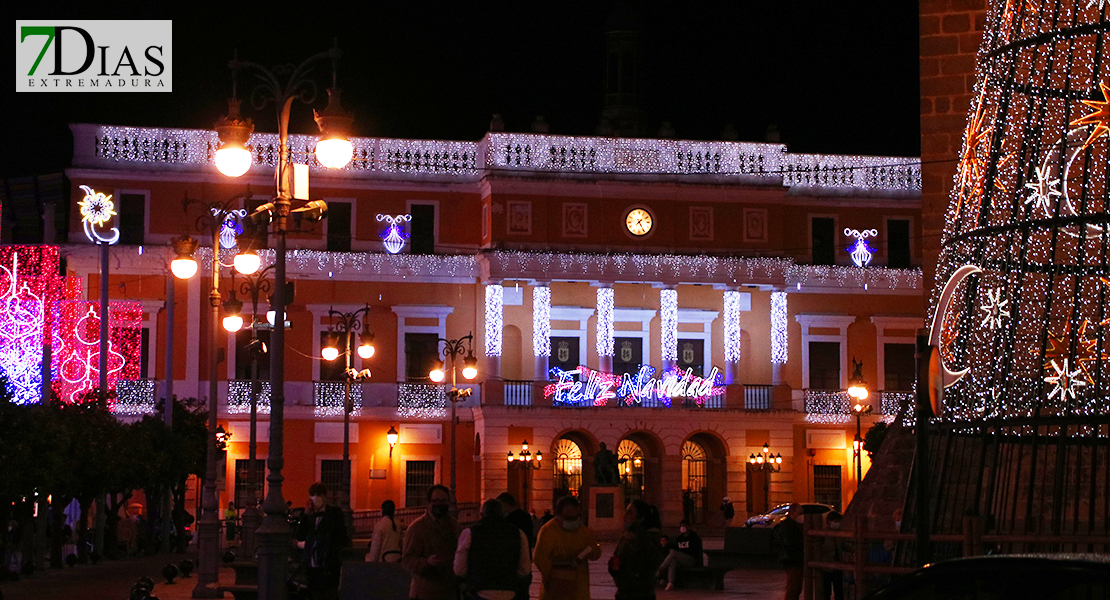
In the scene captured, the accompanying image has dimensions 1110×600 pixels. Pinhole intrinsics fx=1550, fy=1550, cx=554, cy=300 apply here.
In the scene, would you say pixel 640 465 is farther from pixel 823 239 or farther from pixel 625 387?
pixel 823 239

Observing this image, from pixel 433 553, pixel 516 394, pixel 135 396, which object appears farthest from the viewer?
pixel 516 394

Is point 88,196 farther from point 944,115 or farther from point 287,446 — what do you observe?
point 944,115

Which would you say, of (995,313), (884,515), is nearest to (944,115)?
(884,515)

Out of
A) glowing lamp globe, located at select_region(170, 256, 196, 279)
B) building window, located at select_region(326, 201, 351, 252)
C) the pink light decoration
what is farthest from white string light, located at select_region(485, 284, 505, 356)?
glowing lamp globe, located at select_region(170, 256, 196, 279)

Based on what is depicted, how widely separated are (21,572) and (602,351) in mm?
21359

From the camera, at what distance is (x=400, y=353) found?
4422 cm

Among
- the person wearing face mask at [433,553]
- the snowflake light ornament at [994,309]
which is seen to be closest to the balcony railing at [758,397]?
the person wearing face mask at [433,553]

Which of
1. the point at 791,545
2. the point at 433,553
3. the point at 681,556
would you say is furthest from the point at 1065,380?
the point at 681,556

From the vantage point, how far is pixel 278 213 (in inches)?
530

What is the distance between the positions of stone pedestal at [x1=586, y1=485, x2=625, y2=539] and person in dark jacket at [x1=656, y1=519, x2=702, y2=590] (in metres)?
12.9

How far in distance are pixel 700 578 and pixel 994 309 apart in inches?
547

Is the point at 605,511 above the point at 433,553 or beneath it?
beneath

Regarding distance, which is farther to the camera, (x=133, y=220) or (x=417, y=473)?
(x=417, y=473)

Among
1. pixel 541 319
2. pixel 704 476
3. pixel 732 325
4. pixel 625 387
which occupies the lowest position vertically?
pixel 704 476
